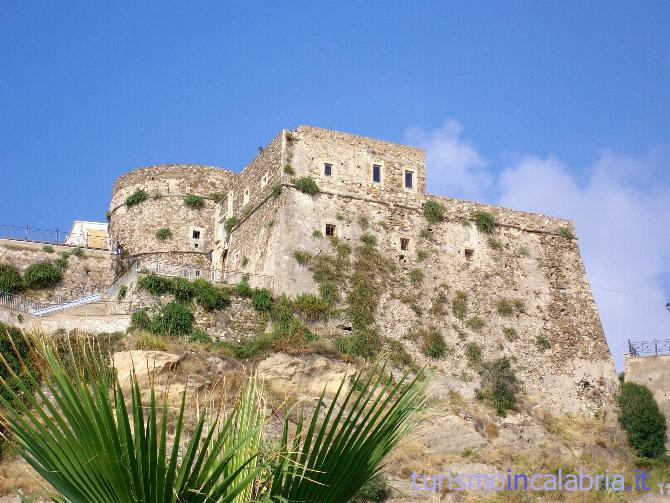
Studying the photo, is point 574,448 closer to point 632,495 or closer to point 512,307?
point 632,495

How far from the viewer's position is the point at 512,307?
3397 cm

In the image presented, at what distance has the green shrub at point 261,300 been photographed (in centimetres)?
2958

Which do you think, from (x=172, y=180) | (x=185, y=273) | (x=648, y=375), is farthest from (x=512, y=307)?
(x=172, y=180)

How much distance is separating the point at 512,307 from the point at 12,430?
29.2m

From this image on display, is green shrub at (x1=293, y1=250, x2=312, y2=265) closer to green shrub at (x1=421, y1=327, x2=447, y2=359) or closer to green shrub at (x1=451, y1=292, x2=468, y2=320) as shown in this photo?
green shrub at (x1=421, y1=327, x2=447, y2=359)

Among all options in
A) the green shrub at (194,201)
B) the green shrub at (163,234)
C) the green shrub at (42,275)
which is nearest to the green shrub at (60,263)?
the green shrub at (42,275)

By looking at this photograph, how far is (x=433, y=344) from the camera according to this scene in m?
31.3

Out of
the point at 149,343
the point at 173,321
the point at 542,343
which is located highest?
the point at 173,321

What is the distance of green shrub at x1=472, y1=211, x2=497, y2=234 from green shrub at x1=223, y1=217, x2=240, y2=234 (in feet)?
30.7

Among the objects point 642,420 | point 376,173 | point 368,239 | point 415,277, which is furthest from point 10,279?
point 642,420

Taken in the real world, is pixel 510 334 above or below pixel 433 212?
below

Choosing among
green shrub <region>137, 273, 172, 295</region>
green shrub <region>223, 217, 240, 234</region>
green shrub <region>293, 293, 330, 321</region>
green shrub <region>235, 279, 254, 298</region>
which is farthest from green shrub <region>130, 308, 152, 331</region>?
green shrub <region>223, 217, 240, 234</region>

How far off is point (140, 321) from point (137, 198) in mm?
11372

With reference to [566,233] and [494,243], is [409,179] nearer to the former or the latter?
[494,243]
